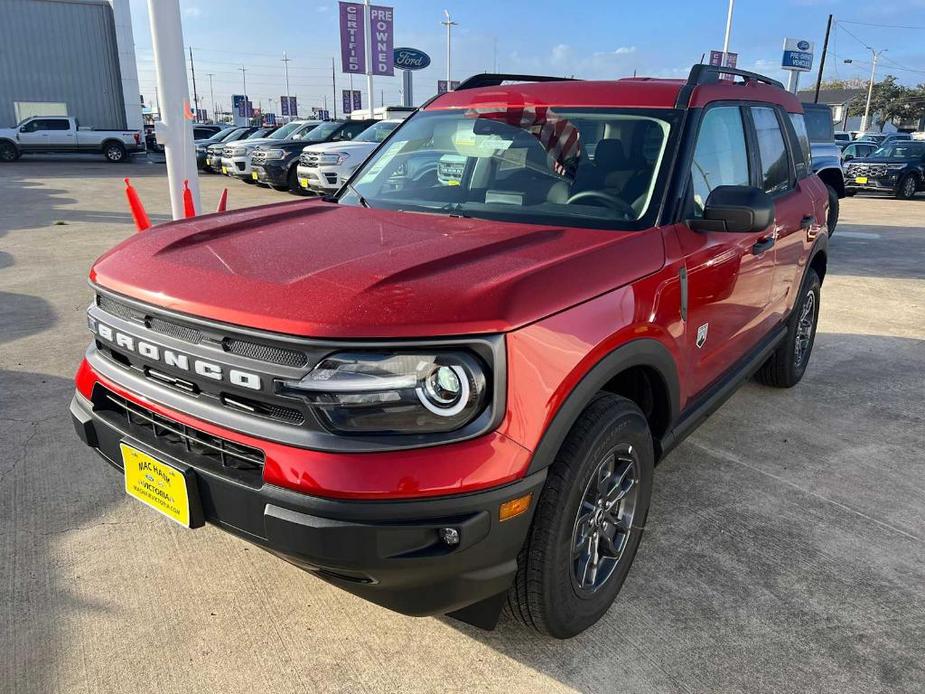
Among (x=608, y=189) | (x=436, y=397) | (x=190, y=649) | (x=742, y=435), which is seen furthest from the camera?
(x=742, y=435)

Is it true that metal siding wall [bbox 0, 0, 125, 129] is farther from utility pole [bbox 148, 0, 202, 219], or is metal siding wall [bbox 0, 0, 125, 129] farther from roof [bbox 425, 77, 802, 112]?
roof [bbox 425, 77, 802, 112]

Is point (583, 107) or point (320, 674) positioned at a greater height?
point (583, 107)

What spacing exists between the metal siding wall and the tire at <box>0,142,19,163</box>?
17.9ft

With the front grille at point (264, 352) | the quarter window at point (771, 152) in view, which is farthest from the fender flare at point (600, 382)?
the quarter window at point (771, 152)

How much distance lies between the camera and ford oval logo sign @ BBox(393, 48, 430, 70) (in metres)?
41.1

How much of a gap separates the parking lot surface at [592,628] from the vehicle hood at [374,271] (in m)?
1.17

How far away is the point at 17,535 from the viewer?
289 centimetres

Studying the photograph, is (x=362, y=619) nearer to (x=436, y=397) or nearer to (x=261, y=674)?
(x=261, y=674)

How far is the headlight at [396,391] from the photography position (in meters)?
1.76

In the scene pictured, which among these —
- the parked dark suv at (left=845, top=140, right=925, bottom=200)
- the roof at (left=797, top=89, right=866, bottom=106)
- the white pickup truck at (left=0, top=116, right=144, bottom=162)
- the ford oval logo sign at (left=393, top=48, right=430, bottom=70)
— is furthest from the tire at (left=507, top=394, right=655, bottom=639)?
the roof at (left=797, top=89, right=866, bottom=106)

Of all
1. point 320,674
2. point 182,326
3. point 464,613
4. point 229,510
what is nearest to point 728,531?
point 464,613

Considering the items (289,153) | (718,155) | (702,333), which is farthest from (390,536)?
(289,153)

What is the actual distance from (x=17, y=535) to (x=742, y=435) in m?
3.73

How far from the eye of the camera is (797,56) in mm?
38219
